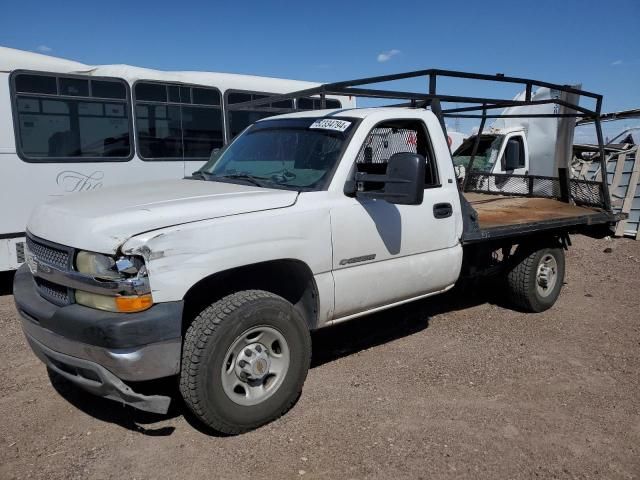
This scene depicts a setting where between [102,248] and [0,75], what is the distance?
516cm

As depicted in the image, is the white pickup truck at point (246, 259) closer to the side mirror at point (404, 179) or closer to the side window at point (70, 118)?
the side mirror at point (404, 179)

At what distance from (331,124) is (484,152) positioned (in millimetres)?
8754

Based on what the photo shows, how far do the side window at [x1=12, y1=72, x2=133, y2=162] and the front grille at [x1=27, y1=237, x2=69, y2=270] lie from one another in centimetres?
411

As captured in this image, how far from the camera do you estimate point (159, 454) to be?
3166 millimetres

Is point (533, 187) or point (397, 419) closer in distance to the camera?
point (397, 419)

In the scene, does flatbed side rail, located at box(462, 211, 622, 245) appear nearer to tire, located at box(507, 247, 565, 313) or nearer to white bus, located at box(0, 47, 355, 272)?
tire, located at box(507, 247, 565, 313)

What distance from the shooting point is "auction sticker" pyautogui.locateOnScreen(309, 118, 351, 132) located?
3.98 metres

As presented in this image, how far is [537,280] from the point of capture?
577 centimetres

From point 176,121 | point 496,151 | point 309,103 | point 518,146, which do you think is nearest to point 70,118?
point 176,121

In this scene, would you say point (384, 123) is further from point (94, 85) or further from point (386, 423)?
point (94, 85)

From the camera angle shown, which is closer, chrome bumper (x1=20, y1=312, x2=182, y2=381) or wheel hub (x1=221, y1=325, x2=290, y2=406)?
chrome bumper (x1=20, y1=312, x2=182, y2=381)

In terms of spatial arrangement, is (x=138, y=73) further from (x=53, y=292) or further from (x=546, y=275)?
(x=546, y=275)

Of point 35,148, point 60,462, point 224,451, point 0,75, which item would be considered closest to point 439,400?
point 224,451

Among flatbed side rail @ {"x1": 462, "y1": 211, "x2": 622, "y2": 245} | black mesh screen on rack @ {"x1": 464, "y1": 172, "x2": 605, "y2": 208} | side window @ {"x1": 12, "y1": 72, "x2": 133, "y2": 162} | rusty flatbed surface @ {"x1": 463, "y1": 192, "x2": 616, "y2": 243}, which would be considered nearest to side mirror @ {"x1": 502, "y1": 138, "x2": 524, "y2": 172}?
black mesh screen on rack @ {"x1": 464, "y1": 172, "x2": 605, "y2": 208}
